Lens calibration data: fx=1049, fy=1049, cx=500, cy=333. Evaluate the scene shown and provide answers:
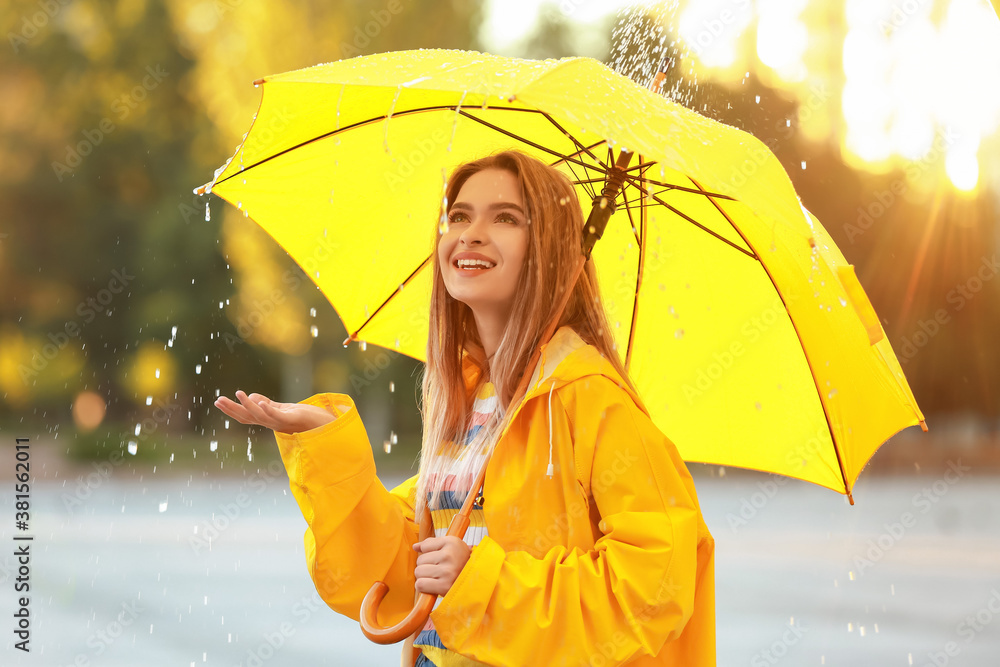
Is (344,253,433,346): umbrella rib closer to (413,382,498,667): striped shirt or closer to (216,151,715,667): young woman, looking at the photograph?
(216,151,715,667): young woman

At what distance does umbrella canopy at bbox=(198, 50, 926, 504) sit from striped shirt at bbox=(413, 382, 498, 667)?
800 millimetres

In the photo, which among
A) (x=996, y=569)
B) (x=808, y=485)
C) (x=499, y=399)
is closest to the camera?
(x=499, y=399)

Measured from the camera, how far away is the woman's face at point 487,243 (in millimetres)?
2783

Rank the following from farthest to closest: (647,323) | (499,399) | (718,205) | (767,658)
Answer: (767,658) < (647,323) < (718,205) < (499,399)

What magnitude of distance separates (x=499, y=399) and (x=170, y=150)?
843 inches

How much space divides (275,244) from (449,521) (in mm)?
15919

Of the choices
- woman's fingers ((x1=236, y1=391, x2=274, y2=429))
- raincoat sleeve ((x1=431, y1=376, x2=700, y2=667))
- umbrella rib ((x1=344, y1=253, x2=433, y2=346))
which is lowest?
raincoat sleeve ((x1=431, y1=376, x2=700, y2=667))

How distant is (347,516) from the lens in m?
2.70

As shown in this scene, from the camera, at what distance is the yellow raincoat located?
88.5 inches

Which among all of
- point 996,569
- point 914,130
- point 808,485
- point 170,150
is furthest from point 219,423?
point 996,569

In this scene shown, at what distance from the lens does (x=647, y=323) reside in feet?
11.4

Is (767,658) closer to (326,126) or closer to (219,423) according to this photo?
(326,126)

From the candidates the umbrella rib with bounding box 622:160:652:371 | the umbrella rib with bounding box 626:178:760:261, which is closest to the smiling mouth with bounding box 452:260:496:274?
the umbrella rib with bounding box 626:178:760:261

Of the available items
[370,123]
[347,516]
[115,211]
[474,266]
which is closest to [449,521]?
[347,516]
